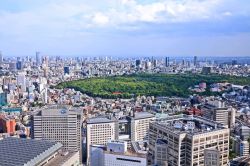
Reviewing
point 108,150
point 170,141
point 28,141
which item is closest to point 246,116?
point 108,150

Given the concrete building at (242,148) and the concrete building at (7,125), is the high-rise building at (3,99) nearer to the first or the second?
the concrete building at (7,125)

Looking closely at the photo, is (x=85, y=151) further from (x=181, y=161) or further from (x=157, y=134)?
(x=181, y=161)

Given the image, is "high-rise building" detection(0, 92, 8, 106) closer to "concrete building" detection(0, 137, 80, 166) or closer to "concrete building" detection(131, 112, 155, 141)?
"concrete building" detection(131, 112, 155, 141)

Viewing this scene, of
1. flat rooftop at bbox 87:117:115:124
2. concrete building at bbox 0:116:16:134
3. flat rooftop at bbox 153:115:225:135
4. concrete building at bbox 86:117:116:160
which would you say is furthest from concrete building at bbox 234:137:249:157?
concrete building at bbox 0:116:16:134

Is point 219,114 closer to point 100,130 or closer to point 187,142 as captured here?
point 100,130

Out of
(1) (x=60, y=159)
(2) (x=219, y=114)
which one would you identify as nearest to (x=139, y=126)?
(2) (x=219, y=114)

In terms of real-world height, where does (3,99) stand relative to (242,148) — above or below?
above
